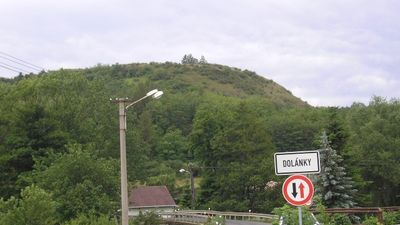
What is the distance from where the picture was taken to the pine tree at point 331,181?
3253 centimetres

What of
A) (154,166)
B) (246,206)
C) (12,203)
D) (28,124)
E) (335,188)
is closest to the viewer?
(12,203)

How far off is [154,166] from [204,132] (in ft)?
59.5

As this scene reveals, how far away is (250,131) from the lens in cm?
6988

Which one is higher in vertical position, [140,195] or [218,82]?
[218,82]

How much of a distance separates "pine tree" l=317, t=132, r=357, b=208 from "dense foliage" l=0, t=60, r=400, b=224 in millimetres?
8284

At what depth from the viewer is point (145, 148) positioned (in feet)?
202

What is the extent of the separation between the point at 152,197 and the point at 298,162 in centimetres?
6801

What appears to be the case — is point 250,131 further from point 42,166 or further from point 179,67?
point 179,67

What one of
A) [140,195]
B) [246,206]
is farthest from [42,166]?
[140,195]

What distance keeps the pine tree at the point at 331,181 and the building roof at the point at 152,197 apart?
1722 inches

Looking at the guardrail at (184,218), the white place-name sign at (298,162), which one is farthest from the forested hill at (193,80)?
the white place-name sign at (298,162)

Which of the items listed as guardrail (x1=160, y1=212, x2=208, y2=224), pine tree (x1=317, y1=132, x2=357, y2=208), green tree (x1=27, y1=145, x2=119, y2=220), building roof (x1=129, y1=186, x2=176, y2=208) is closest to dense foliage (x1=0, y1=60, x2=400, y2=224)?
green tree (x1=27, y1=145, x2=119, y2=220)

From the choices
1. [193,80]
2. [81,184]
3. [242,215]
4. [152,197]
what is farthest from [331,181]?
[193,80]

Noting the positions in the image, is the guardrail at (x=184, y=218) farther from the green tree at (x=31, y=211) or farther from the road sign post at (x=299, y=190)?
the road sign post at (x=299, y=190)
